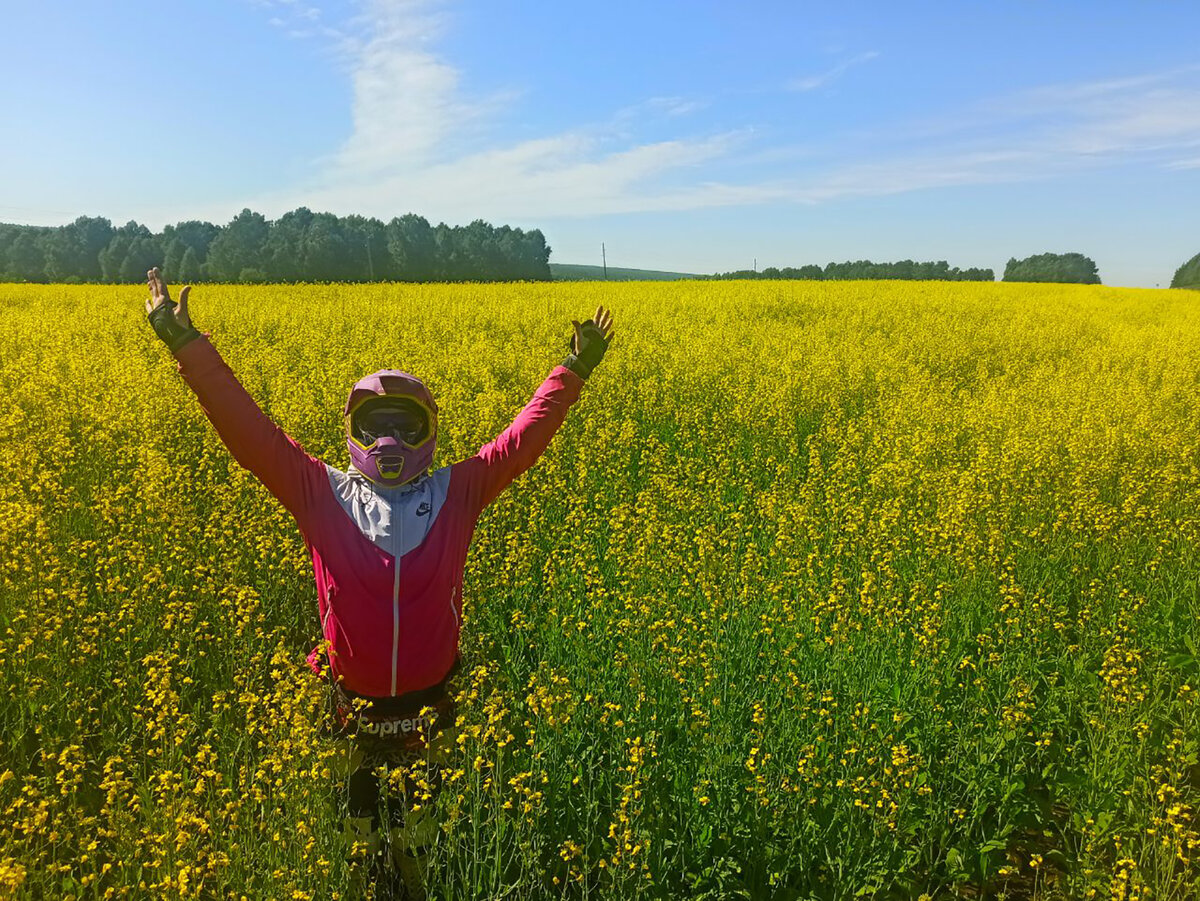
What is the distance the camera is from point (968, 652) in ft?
12.7

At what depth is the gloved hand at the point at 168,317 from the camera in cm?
226

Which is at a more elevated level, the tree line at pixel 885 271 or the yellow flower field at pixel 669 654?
the tree line at pixel 885 271

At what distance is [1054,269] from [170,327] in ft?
219

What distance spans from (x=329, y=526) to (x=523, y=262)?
52352 millimetres

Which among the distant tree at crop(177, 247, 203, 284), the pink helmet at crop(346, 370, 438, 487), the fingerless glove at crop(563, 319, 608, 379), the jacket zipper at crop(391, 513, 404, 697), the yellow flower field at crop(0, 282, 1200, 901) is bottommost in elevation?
the yellow flower field at crop(0, 282, 1200, 901)

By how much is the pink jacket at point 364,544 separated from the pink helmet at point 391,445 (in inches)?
3.0

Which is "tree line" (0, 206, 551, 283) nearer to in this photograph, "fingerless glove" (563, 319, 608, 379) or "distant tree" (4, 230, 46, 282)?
"distant tree" (4, 230, 46, 282)

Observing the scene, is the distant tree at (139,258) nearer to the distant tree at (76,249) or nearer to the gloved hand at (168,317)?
the distant tree at (76,249)

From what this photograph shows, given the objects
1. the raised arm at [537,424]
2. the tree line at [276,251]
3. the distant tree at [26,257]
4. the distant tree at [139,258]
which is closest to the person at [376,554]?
the raised arm at [537,424]

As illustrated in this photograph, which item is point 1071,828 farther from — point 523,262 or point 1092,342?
point 523,262

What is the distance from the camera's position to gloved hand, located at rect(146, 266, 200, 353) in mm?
2258

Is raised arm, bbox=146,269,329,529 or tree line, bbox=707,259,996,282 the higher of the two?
tree line, bbox=707,259,996,282

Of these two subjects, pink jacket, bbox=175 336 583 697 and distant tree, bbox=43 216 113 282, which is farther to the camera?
distant tree, bbox=43 216 113 282

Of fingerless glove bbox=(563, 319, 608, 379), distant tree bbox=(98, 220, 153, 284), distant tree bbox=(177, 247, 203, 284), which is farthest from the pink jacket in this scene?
distant tree bbox=(98, 220, 153, 284)
